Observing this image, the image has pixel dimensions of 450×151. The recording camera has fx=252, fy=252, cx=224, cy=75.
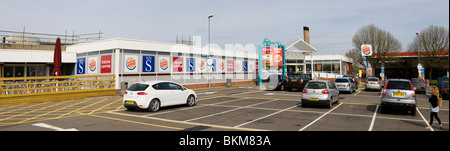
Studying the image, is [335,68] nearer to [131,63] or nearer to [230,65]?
[230,65]

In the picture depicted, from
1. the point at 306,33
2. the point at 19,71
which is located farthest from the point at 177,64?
the point at 306,33

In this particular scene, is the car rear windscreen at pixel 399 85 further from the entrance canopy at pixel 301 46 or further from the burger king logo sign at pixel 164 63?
the entrance canopy at pixel 301 46

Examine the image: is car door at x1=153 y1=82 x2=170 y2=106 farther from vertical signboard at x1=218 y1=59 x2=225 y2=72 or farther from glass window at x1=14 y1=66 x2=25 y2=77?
vertical signboard at x1=218 y1=59 x2=225 y2=72

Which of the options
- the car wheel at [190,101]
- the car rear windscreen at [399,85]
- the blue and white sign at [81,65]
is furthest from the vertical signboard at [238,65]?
the car rear windscreen at [399,85]

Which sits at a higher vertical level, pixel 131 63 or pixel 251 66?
pixel 251 66

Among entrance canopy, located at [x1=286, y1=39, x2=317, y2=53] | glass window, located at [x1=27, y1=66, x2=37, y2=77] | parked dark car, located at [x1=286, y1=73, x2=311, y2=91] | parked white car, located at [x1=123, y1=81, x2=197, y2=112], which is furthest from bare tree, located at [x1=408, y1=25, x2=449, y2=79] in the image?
glass window, located at [x1=27, y1=66, x2=37, y2=77]

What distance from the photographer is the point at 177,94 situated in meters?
12.6

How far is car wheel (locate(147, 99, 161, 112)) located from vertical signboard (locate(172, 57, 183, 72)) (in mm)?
13372

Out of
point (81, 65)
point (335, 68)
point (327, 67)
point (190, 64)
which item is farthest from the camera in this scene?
point (327, 67)

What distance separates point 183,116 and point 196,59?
17775 millimetres

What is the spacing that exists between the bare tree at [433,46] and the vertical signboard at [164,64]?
3738cm

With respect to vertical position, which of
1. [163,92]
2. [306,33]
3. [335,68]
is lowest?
[163,92]

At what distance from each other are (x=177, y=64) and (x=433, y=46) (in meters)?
39.9
